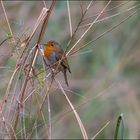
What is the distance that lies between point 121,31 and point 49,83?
3872 millimetres

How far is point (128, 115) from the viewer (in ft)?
20.3

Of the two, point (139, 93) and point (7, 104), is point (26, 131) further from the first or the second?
point (139, 93)

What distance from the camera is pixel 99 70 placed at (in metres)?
6.69

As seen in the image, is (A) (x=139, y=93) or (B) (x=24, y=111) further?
(A) (x=139, y=93)

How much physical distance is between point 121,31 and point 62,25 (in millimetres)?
602

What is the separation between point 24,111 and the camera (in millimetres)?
3125

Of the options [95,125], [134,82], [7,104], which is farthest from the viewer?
[134,82]

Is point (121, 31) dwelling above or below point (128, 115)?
above

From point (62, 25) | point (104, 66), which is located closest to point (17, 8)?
point (62, 25)

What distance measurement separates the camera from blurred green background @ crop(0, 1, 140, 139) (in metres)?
6.09

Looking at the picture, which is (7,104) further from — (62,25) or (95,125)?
(62,25)

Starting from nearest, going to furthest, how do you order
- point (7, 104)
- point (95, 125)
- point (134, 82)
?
point (7, 104) < point (95, 125) < point (134, 82)

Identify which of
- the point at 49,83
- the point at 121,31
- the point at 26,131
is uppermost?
the point at 121,31

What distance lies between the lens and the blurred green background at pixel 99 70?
6086 millimetres
